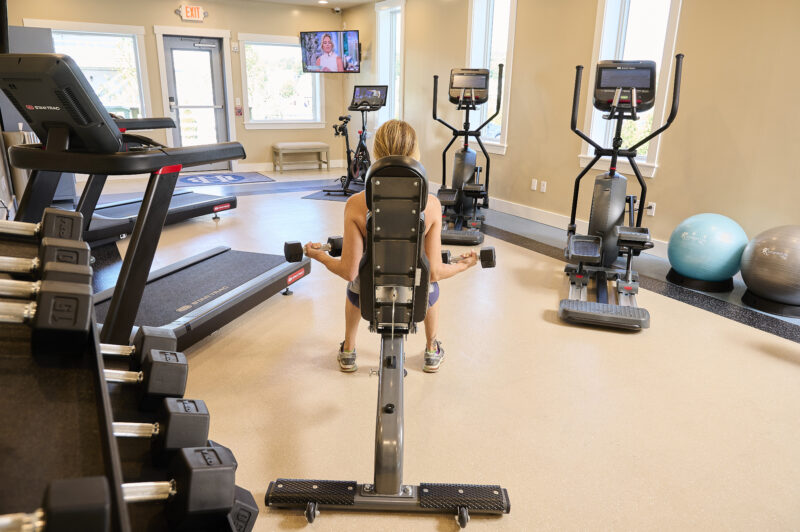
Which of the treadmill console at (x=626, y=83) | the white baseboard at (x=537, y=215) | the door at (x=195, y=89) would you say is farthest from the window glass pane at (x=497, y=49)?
the door at (x=195, y=89)

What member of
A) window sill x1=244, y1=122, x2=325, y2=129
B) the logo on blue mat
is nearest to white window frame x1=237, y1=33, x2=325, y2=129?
window sill x1=244, y1=122, x2=325, y2=129

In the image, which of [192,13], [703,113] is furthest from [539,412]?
[192,13]

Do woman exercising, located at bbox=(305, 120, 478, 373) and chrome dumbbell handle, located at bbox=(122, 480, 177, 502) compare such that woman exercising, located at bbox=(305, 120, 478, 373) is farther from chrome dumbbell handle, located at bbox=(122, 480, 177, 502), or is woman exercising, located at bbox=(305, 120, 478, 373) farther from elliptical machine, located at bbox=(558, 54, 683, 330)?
elliptical machine, located at bbox=(558, 54, 683, 330)

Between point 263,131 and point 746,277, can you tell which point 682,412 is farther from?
point 263,131

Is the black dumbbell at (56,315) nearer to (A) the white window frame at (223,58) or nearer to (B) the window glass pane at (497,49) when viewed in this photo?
(B) the window glass pane at (497,49)

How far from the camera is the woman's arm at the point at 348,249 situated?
210cm

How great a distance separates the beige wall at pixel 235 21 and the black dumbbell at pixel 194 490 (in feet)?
31.4

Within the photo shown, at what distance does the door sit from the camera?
924cm

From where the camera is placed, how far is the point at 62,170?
1.84m

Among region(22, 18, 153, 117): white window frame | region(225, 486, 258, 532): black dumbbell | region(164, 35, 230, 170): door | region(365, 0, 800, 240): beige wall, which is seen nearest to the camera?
region(225, 486, 258, 532): black dumbbell

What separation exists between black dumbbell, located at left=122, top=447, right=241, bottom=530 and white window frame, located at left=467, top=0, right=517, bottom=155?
630 cm

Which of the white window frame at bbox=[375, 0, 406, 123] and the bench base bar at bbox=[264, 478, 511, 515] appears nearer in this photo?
the bench base bar at bbox=[264, 478, 511, 515]

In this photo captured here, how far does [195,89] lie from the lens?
31.3ft

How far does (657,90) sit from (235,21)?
25.2 ft
